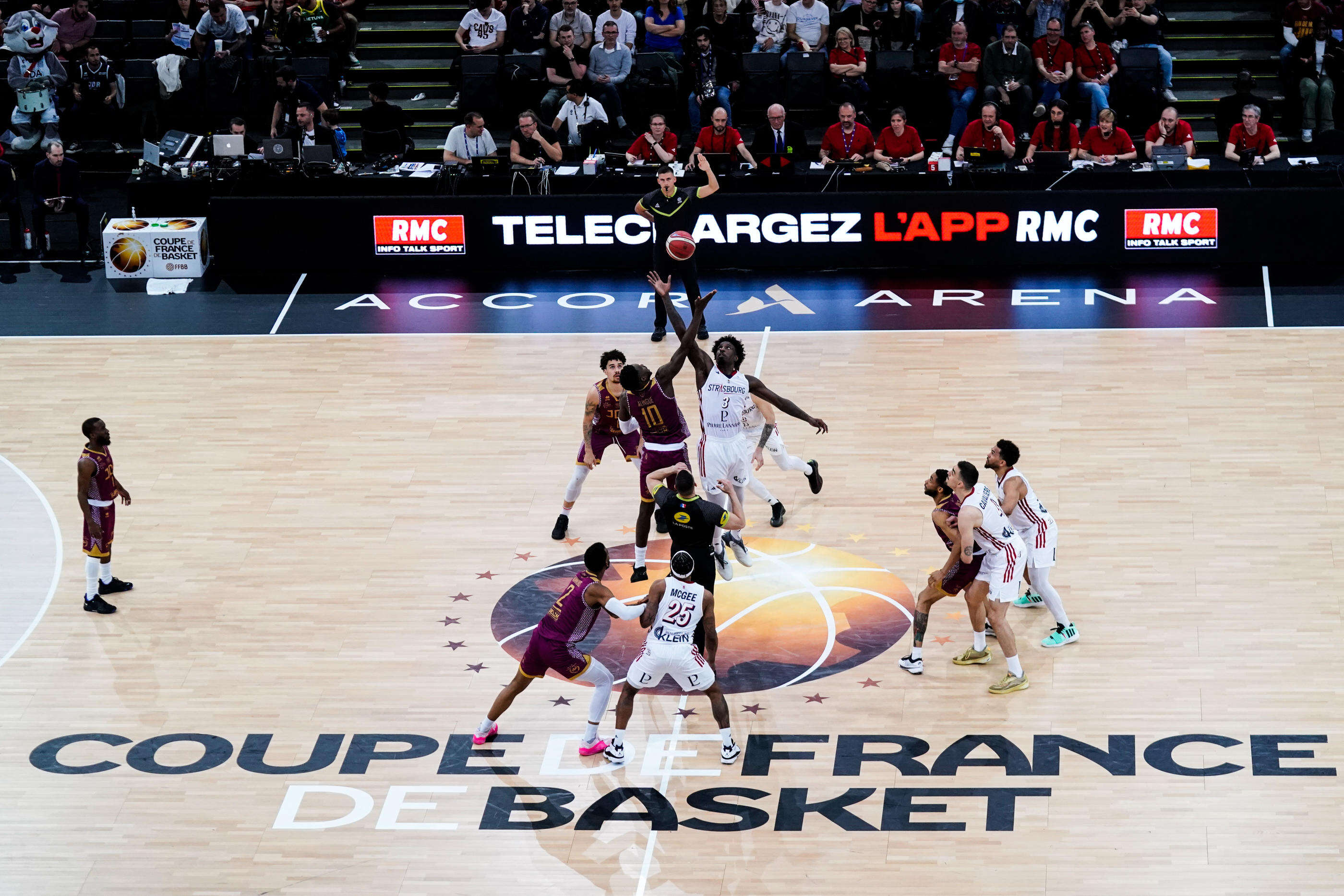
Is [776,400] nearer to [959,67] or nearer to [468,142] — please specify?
[468,142]

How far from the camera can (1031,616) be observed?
1526 centimetres

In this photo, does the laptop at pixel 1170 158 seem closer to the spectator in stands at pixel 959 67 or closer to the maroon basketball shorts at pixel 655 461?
the spectator in stands at pixel 959 67

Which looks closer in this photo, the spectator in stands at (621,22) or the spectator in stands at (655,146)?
the spectator in stands at (655,146)

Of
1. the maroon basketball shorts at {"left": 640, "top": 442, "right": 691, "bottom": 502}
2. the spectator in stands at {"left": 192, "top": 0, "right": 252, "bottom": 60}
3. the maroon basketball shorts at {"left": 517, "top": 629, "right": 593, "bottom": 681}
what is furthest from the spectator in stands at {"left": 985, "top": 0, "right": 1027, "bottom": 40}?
the maroon basketball shorts at {"left": 517, "top": 629, "right": 593, "bottom": 681}

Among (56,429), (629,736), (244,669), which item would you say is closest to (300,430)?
(56,429)

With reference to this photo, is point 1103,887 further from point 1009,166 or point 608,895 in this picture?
point 1009,166

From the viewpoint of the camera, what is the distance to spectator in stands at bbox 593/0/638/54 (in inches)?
1091

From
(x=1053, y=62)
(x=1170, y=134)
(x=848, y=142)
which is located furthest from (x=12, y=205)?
(x=1170, y=134)

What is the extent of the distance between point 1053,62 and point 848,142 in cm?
378

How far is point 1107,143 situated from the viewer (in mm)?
24422

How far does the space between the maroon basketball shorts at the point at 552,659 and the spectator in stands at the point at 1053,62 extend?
15.9 meters

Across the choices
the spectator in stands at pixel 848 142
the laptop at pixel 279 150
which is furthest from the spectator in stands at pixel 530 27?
the spectator in stands at pixel 848 142

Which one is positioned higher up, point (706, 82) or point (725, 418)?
point (706, 82)

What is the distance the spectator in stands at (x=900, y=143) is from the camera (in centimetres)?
2488
